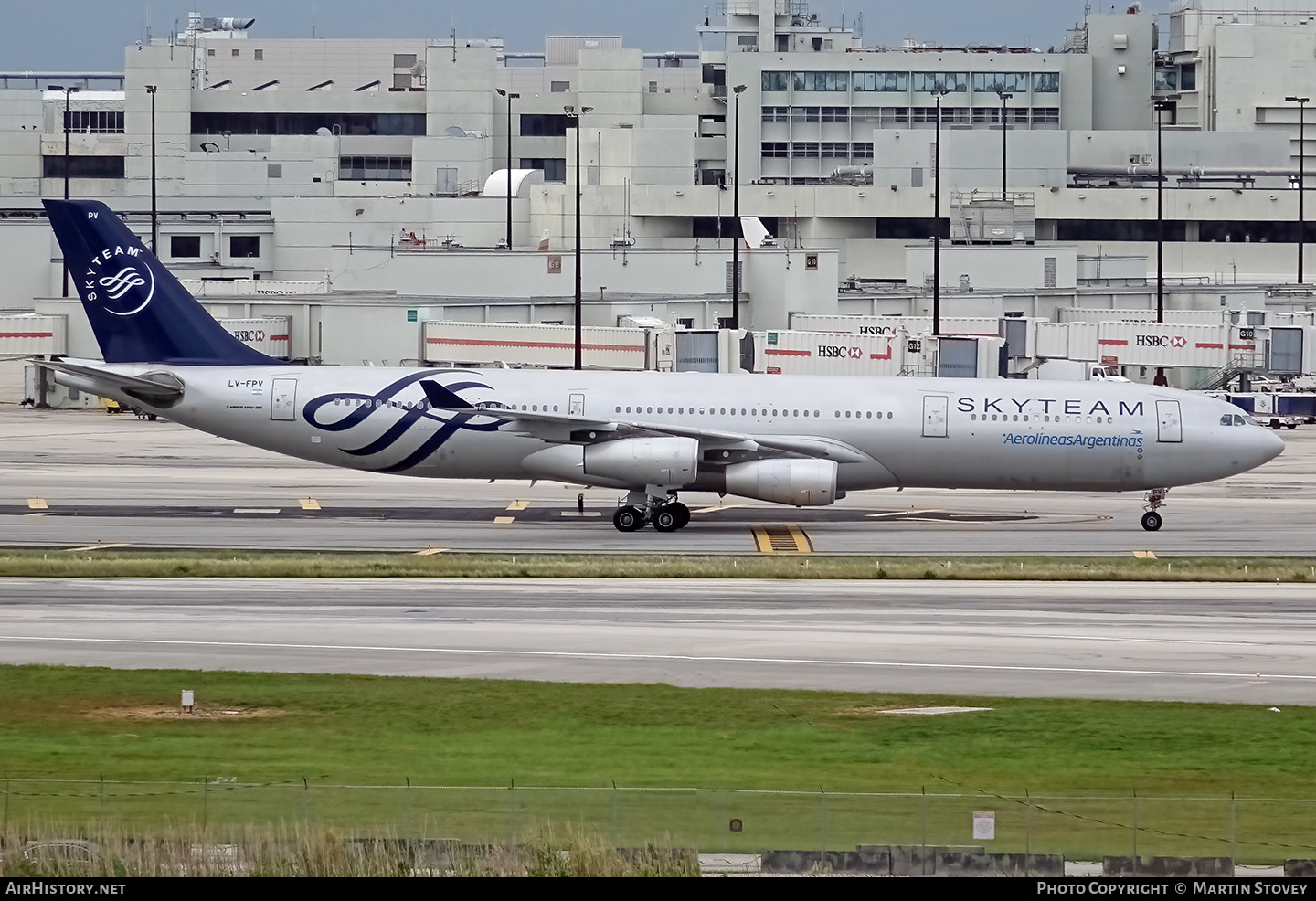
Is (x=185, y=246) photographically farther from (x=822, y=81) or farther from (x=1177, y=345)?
(x=1177, y=345)

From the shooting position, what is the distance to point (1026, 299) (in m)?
106

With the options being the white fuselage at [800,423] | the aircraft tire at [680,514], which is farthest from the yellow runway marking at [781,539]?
the white fuselage at [800,423]

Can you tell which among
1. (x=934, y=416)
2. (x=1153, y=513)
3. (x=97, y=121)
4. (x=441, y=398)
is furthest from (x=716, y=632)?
(x=97, y=121)

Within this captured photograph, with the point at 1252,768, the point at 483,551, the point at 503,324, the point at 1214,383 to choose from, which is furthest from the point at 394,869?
the point at 1214,383

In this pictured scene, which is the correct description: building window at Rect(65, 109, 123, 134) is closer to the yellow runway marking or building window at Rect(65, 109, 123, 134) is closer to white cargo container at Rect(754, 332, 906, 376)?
white cargo container at Rect(754, 332, 906, 376)

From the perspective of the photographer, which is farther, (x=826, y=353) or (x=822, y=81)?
(x=822, y=81)

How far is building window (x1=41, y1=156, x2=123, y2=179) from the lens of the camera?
526ft

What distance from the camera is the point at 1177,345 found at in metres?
90.1

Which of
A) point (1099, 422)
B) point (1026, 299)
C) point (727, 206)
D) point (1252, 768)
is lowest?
point (1252, 768)

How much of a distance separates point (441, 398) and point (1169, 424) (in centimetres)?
2013

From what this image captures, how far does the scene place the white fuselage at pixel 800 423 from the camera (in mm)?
50406

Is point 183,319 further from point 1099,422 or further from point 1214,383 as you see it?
point 1214,383

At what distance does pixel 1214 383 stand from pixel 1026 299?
17.5 meters

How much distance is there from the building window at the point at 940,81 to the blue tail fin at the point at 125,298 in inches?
4778
